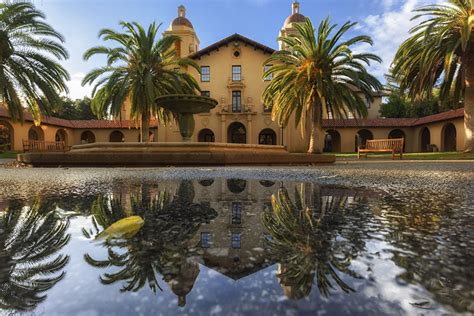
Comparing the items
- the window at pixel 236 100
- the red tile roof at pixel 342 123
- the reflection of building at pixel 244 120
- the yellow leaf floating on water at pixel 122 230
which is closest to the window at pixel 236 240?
the yellow leaf floating on water at pixel 122 230

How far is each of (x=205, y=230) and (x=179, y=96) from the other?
10445mm

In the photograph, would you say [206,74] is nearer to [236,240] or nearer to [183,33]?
[183,33]

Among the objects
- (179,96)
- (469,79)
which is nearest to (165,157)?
(179,96)

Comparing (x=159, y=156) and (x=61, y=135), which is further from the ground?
(x=61, y=135)

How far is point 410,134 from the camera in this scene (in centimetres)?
3186

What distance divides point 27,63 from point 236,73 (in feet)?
63.5

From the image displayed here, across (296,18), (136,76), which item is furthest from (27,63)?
(296,18)

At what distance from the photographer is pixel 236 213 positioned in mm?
1852

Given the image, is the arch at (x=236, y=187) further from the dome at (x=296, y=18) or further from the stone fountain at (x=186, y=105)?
the dome at (x=296, y=18)

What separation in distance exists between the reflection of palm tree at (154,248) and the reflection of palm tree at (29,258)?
0.45 ft

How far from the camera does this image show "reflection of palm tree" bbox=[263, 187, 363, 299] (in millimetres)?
804

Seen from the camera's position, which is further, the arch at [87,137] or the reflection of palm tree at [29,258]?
the arch at [87,137]

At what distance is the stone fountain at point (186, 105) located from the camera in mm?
11461

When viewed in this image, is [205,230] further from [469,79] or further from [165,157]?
[469,79]
